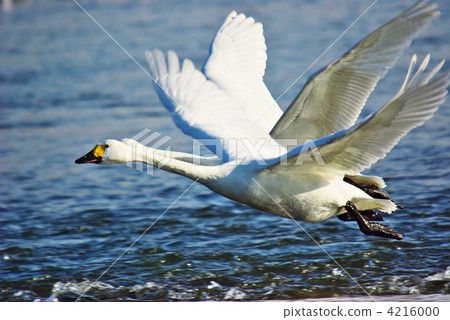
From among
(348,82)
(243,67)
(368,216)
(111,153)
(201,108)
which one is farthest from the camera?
(243,67)

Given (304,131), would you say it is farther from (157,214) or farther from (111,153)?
(157,214)

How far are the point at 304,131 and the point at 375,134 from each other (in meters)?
1.18

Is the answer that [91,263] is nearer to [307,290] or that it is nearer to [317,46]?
[307,290]

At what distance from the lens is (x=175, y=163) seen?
6.83m

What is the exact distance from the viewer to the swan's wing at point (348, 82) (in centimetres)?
607

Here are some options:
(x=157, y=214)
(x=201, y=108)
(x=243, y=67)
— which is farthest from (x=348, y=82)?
(x=157, y=214)

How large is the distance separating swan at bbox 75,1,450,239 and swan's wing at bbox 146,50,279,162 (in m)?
0.01

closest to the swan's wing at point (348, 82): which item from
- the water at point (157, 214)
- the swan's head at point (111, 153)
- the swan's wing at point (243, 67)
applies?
the swan's wing at point (243, 67)

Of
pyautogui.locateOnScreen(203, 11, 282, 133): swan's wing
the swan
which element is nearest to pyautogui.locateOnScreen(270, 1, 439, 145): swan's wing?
the swan

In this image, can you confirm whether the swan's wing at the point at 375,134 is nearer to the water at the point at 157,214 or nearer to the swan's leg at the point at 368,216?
the swan's leg at the point at 368,216

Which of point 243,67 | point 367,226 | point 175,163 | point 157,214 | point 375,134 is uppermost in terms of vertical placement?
point 243,67

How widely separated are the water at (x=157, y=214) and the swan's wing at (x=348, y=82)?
1662 millimetres
